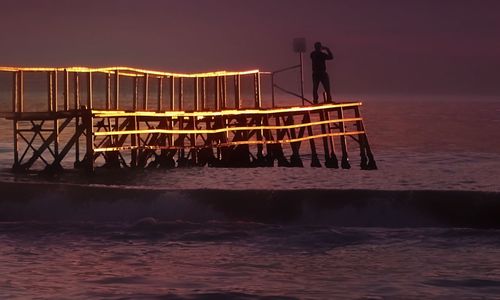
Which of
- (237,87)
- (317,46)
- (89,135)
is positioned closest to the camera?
(89,135)

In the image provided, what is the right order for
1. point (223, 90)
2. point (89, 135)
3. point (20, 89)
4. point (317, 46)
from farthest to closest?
point (223, 90)
point (317, 46)
point (20, 89)
point (89, 135)

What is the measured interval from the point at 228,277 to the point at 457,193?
18.0ft

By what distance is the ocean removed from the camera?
37.4ft

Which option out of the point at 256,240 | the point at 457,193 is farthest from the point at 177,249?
the point at 457,193

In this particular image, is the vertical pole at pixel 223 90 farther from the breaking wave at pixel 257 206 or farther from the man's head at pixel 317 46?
the breaking wave at pixel 257 206

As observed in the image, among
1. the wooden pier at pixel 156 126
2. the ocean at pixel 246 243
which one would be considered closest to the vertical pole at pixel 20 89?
the wooden pier at pixel 156 126

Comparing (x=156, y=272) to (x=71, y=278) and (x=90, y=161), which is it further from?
(x=90, y=161)

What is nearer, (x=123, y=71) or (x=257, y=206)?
(x=257, y=206)

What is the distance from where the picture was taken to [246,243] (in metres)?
14.5

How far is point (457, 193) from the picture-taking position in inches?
637

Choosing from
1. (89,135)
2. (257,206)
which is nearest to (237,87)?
(89,135)

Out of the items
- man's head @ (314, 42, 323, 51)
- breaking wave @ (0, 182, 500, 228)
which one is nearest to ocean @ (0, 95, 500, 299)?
breaking wave @ (0, 182, 500, 228)

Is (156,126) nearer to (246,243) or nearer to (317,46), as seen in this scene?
(317,46)

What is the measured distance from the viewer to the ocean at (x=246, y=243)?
11.4 meters
